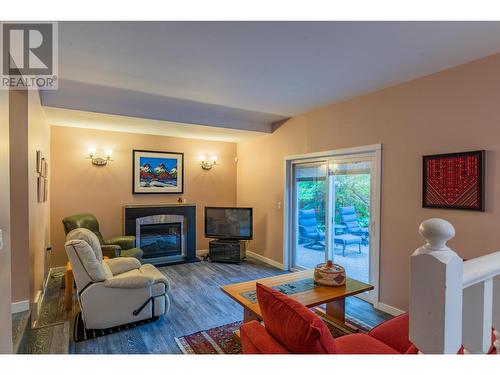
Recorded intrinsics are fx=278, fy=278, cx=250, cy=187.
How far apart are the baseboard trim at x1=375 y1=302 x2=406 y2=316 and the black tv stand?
8.53ft

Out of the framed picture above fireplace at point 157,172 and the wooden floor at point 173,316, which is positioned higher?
the framed picture above fireplace at point 157,172

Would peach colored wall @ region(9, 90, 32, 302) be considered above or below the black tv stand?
above

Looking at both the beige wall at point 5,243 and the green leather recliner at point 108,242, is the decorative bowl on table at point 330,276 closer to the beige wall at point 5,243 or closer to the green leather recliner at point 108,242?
the beige wall at point 5,243

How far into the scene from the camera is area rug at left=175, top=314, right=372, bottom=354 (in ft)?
8.09

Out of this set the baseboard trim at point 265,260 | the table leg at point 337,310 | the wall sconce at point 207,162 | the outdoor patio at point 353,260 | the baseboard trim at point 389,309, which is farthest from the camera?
the wall sconce at point 207,162

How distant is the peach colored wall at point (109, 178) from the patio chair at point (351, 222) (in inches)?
117

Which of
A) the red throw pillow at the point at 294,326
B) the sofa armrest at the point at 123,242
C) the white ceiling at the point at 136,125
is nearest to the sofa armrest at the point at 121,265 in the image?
the sofa armrest at the point at 123,242

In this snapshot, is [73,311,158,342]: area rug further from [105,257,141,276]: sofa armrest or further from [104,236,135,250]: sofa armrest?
[104,236,135,250]: sofa armrest

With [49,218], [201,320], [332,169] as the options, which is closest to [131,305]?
[201,320]

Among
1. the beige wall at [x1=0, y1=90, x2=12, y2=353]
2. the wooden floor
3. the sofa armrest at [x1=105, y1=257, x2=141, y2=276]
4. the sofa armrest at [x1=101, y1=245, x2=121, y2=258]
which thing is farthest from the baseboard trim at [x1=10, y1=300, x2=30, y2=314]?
the sofa armrest at [x1=101, y1=245, x2=121, y2=258]

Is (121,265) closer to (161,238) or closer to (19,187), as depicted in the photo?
(19,187)

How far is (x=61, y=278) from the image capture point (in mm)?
4262

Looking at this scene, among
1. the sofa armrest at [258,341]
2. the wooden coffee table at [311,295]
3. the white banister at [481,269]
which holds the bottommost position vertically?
the wooden coffee table at [311,295]

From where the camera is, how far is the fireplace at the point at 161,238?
5141 mm
